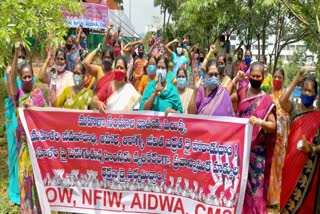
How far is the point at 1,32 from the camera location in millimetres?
4211

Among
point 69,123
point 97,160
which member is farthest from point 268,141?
point 69,123

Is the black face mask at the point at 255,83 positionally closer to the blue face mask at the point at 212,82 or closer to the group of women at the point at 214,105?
the group of women at the point at 214,105

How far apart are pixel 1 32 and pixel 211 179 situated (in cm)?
246

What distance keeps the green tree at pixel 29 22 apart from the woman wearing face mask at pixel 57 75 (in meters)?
0.26

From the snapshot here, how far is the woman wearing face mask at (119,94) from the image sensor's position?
4.26 m

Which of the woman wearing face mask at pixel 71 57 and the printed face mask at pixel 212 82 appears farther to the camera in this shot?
the woman wearing face mask at pixel 71 57

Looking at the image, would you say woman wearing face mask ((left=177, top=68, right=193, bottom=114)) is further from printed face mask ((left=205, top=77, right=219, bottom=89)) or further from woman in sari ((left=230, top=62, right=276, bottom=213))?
woman in sari ((left=230, top=62, right=276, bottom=213))

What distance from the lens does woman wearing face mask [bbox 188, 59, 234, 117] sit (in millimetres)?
3793

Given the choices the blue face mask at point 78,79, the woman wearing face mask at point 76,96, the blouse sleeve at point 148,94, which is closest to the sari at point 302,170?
the blouse sleeve at point 148,94

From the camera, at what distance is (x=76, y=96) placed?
13.9 ft

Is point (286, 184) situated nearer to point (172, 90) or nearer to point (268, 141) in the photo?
point (268, 141)

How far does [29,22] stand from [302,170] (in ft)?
10.4

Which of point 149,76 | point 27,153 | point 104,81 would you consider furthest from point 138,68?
point 27,153

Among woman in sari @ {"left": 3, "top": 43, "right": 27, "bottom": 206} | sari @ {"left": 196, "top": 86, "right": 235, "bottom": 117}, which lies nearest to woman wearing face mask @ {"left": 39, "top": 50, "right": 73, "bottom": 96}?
woman in sari @ {"left": 3, "top": 43, "right": 27, "bottom": 206}
